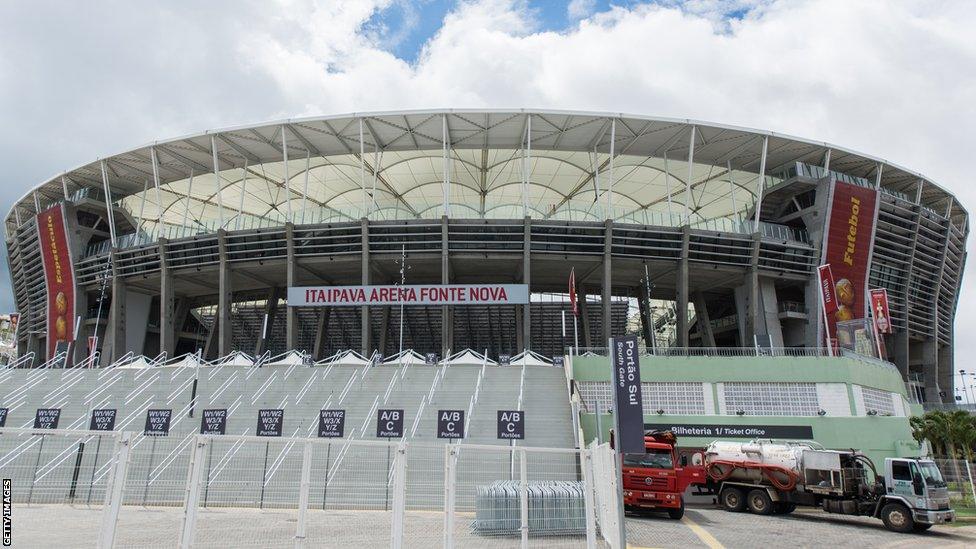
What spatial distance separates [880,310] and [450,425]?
4182 cm

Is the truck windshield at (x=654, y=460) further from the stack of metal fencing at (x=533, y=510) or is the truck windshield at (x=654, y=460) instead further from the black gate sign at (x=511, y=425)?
the stack of metal fencing at (x=533, y=510)

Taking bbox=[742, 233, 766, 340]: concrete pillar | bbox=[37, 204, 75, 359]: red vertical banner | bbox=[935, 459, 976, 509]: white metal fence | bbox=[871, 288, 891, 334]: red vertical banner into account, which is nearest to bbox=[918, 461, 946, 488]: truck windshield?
bbox=[935, 459, 976, 509]: white metal fence

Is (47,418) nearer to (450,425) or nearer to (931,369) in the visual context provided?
(450,425)

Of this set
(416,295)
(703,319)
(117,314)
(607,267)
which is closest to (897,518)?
(607,267)

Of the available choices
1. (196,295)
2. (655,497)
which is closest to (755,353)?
(655,497)

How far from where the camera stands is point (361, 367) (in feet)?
108

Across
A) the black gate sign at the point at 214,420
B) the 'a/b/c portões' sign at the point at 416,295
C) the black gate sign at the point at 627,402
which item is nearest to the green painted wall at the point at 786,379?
the 'a/b/c portões' sign at the point at 416,295

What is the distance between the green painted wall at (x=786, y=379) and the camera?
29391 mm

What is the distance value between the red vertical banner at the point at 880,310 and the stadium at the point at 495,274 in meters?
0.39

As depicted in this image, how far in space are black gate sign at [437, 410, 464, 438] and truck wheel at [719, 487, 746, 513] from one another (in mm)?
9093

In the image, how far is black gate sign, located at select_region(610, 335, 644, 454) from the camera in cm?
906

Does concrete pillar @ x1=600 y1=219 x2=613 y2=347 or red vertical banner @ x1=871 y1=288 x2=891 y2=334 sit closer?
concrete pillar @ x1=600 y1=219 x2=613 y2=347

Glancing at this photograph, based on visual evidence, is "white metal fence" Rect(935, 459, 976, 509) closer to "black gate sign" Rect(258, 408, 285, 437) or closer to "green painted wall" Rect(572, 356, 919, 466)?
"green painted wall" Rect(572, 356, 919, 466)

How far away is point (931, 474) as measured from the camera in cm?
1806
